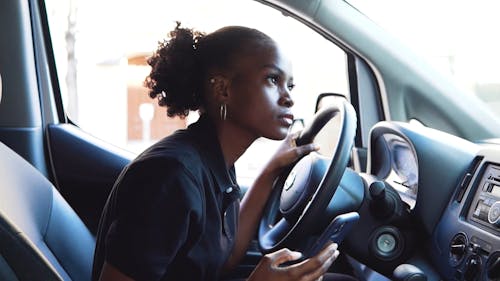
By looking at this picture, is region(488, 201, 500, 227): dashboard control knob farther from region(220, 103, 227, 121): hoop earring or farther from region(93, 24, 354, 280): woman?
region(220, 103, 227, 121): hoop earring

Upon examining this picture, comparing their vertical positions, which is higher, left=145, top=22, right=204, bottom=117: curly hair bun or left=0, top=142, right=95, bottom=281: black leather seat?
left=145, top=22, right=204, bottom=117: curly hair bun

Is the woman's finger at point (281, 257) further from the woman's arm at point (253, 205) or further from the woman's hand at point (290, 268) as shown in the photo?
the woman's arm at point (253, 205)

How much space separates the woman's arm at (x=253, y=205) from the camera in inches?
67.3

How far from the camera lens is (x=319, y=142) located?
5.87 ft

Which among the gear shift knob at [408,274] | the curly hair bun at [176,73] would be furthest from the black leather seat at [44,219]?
the gear shift knob at [408,274]

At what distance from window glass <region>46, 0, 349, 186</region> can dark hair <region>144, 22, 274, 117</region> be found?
0.05 meters

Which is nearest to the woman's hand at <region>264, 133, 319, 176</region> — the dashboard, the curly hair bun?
the dashboard

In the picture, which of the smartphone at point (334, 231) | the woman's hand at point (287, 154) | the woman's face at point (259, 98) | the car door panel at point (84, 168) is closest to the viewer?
the smartphone at point (334, 231)

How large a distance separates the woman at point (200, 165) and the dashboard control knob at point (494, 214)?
0.33 m

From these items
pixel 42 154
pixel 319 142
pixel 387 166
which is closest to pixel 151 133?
pixel 42 154

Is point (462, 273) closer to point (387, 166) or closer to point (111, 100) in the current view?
point (387, 166)

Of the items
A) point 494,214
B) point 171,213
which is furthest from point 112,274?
point 494,214

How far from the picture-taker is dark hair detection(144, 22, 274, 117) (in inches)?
56.7

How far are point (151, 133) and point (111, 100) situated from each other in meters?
0.54
